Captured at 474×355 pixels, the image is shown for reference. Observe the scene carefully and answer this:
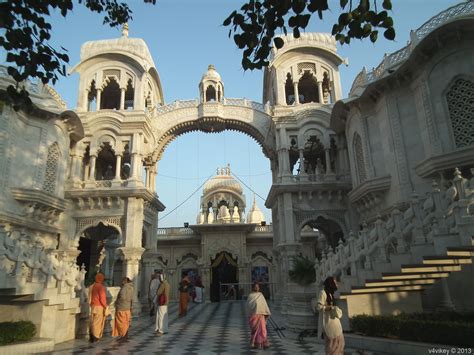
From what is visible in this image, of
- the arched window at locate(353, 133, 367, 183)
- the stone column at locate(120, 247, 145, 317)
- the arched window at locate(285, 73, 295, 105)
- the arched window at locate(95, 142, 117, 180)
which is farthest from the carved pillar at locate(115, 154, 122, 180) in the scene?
the arched window at locate(353, 133, 367, 183)

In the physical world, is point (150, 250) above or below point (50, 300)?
above

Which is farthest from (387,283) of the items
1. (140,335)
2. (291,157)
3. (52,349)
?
(291,157)

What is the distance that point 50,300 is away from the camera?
9391mm

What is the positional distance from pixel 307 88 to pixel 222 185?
39.5ft

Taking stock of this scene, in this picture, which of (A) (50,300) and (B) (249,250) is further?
(B) (249,250)

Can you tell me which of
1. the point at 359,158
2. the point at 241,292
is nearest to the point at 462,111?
the point at 359,158

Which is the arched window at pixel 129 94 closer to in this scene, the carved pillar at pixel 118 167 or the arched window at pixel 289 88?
the carved pillar at pixel 118 167

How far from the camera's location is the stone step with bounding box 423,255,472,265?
7.32 m

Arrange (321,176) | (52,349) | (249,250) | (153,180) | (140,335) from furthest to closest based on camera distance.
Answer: (249,250), (153,180), (321,176), (140,335), (52,349)

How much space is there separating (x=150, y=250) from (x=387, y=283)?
14081 mm

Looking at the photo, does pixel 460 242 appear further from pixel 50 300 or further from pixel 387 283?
pixel 50 300

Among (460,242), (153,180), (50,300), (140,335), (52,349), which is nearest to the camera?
(460,242)

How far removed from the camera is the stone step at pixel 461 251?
23.2 feet

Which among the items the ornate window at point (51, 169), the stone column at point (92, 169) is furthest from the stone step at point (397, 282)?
the stone column at point (92, 169)
